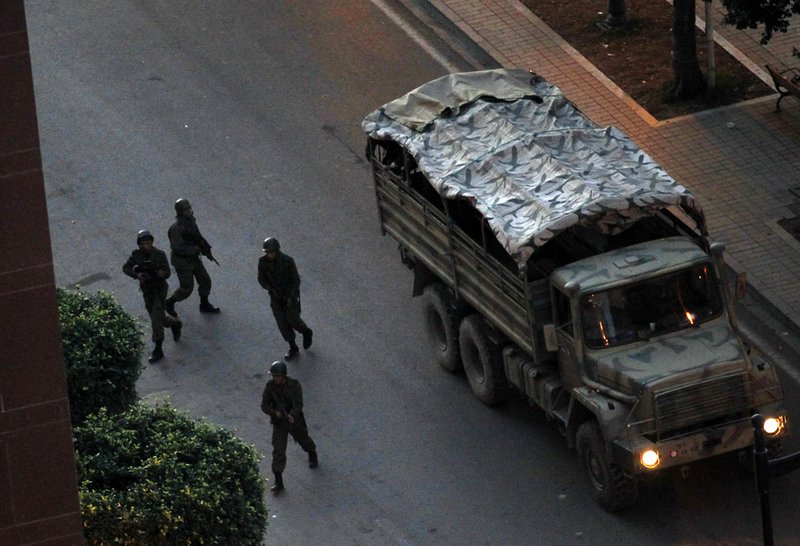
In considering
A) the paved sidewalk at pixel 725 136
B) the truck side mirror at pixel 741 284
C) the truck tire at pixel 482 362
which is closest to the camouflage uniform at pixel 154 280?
the truck tire at pixel 482 362

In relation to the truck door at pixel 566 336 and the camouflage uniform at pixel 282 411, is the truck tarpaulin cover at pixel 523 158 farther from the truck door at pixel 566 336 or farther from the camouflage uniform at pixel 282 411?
the camouflage uniform at pixel 282 411

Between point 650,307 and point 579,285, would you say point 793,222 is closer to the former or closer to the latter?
point 650,307

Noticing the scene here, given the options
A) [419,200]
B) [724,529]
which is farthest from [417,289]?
[724,529]

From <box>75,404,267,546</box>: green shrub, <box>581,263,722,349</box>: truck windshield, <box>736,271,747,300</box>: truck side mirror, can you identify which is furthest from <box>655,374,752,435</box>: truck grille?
<box>75,404,267,546</box>: green shrub

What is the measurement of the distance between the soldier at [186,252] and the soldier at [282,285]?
0.97 metres

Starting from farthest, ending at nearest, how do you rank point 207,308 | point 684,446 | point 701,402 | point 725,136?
point 725,136
point 207,308
point 701,402
point 684,446

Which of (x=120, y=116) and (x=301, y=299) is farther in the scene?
(x=120, y=116)

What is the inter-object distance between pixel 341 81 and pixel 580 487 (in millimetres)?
8830

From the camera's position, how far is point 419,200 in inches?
688

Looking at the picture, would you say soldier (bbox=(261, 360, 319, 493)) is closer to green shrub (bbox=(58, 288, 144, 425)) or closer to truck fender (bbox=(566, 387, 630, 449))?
green shrub (bbox=(58, 288, 144, 425))

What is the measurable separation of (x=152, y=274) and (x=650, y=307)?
5.44 metres

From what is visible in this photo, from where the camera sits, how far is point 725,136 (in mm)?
21547

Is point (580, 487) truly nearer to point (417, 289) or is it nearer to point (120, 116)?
point (417, 289)

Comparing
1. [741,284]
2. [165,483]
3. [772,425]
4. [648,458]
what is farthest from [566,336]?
[165,483]
